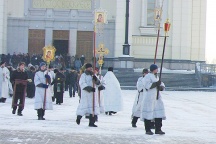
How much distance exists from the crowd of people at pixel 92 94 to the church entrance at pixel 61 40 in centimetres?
2243

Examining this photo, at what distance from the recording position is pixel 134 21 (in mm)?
46625

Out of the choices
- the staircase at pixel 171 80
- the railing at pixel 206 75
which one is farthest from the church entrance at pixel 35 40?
the railing at pixel 206 75

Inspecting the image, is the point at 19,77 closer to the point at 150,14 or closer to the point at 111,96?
the point at 111,96

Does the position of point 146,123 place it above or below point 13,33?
below

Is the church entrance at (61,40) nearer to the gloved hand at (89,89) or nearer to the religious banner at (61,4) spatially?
the religious banner at (61,4)

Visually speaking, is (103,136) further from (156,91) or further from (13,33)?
(13,33)

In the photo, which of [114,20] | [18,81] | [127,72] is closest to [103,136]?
[18,81]

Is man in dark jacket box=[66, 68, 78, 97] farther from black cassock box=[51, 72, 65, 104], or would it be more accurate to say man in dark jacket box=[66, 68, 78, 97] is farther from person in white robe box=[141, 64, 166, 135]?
person in white robe box=[141, 64, 166, 135]

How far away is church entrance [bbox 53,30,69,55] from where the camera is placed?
154 feet

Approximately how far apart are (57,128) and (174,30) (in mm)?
33234

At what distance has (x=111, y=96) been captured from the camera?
19.9 m

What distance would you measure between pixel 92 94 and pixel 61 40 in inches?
1268

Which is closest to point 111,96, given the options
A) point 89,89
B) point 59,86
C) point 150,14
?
point 89,89

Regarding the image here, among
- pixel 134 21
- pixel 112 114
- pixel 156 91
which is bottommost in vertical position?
pixel 112 114
